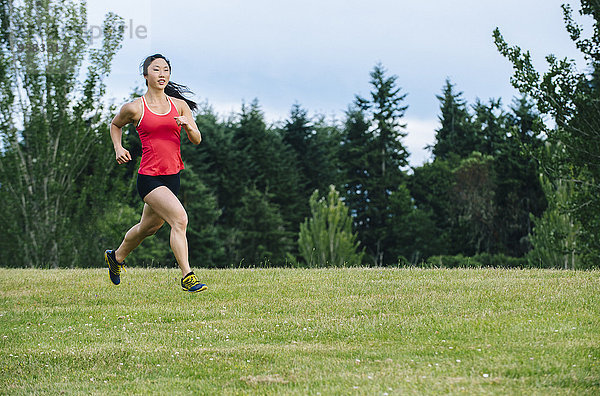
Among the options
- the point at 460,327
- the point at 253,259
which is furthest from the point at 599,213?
the point at 253,259

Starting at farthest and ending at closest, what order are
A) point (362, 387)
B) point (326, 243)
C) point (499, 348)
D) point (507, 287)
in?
point (326, 243) < point (507, 287) < point (499, 348) < point (362, 387)

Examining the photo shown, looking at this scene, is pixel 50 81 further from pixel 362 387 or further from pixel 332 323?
pixel 362 387

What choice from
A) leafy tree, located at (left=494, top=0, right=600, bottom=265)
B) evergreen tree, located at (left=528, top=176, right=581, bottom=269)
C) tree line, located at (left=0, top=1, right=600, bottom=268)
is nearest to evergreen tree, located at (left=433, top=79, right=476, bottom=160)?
tree line, located at (left=0, top=1, right=600, bottom=268)

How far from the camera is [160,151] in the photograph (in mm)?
8492

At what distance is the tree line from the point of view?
21.4 m

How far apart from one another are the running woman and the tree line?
12452mm

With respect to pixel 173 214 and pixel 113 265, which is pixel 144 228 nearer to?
pixel 173 214

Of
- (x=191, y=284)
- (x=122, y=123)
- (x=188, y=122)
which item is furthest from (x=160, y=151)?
(x=191, y=284)

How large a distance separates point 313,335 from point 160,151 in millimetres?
3175

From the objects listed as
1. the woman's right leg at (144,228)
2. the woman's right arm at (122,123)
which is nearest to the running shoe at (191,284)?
the woman's right leg at (144,228)

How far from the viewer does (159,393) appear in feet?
17.1

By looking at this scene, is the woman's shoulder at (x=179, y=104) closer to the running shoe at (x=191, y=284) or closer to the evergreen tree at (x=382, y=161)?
the running shoe at (x=191, y=284)

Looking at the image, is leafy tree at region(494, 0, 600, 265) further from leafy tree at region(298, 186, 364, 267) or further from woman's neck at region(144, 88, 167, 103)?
leafy tree at region(298, 186, 364, 267)

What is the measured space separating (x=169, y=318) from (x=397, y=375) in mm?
3832
